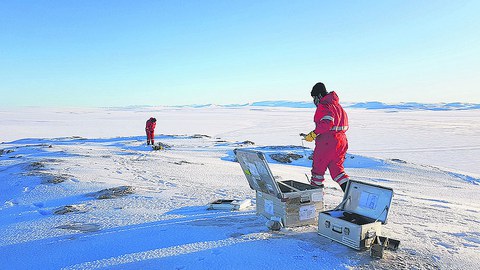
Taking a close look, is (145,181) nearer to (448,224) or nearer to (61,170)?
(61,170)

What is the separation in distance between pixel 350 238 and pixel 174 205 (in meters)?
2.98

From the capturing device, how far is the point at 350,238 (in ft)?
13.2

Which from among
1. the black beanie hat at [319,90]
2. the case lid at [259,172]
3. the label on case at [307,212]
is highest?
the black beanie hat at [319,90]

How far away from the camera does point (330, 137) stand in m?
5.00

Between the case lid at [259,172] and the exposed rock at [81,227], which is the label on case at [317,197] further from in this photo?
the exposed rock at [81,227]

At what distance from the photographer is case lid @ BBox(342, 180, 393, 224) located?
4.24 metres

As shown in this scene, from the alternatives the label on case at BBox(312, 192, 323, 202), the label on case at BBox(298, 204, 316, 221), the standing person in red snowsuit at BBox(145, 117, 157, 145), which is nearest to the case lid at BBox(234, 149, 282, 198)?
the label on case at BBox(298, 204, 316, 221)

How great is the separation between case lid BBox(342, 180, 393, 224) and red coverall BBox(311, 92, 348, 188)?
1.02 ft

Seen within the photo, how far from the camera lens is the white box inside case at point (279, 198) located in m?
4.60

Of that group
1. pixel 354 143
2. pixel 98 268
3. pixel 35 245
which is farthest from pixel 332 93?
pixel 354 143

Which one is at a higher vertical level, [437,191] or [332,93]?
[332,93]

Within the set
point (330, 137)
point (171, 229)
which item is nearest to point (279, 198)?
point (330, 137)

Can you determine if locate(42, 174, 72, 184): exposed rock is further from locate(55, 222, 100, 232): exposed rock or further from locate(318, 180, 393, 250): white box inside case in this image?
locate(318, 180, 393, 250): white box inside case

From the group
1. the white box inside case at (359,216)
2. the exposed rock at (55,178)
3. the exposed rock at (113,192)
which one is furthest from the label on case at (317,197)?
the exposed rock at (55,178)
